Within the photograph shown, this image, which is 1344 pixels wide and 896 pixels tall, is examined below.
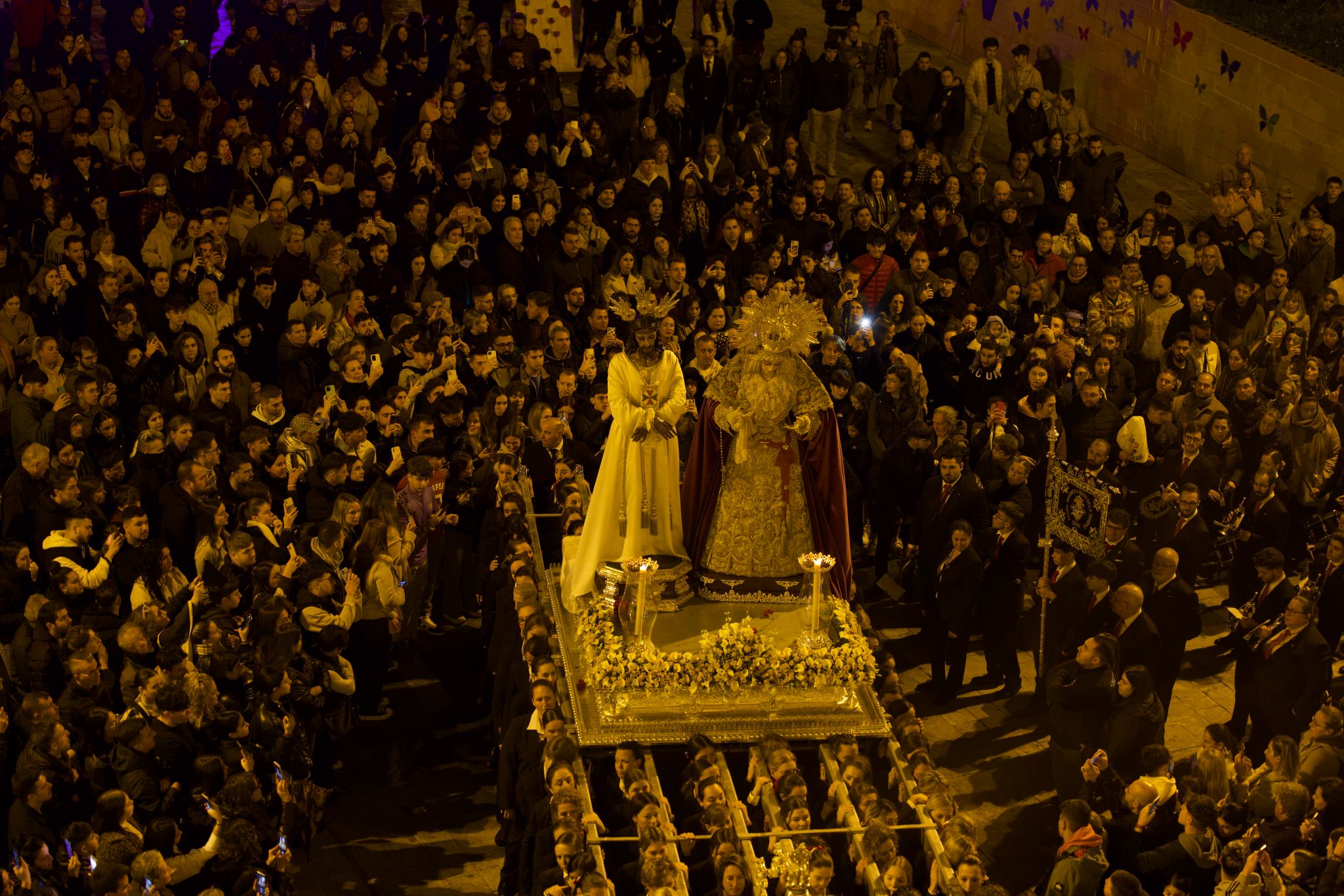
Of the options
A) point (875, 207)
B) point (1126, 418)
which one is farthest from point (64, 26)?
point (1126, 418)

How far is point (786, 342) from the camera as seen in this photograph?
12.9m

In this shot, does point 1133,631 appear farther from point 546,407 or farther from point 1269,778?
point 546,407

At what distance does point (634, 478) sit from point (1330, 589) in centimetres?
537

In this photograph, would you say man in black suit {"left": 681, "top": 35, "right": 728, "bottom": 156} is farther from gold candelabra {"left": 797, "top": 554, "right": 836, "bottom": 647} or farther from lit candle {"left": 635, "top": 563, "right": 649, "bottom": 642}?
lit candle {"left": 635, "top": 563, "right": 649, "bottom": 642}

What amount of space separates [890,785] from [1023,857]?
1.24 m

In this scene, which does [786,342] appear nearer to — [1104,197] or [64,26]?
[1104,197]

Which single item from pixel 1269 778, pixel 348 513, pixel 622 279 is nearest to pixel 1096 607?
pixel 1269 778

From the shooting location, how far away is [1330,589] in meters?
14.1

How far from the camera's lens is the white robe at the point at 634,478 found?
13336 mm

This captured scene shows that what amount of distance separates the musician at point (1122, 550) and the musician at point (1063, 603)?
0.98 feet

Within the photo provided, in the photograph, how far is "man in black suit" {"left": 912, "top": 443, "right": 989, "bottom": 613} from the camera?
14586mm

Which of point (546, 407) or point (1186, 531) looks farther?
point (546, 407)

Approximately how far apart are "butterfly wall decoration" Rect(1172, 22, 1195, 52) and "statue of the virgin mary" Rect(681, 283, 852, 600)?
42.9 feet

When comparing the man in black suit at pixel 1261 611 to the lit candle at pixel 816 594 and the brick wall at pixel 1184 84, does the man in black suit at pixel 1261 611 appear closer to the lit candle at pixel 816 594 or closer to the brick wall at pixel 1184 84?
the lit candle at pixel 816 594
